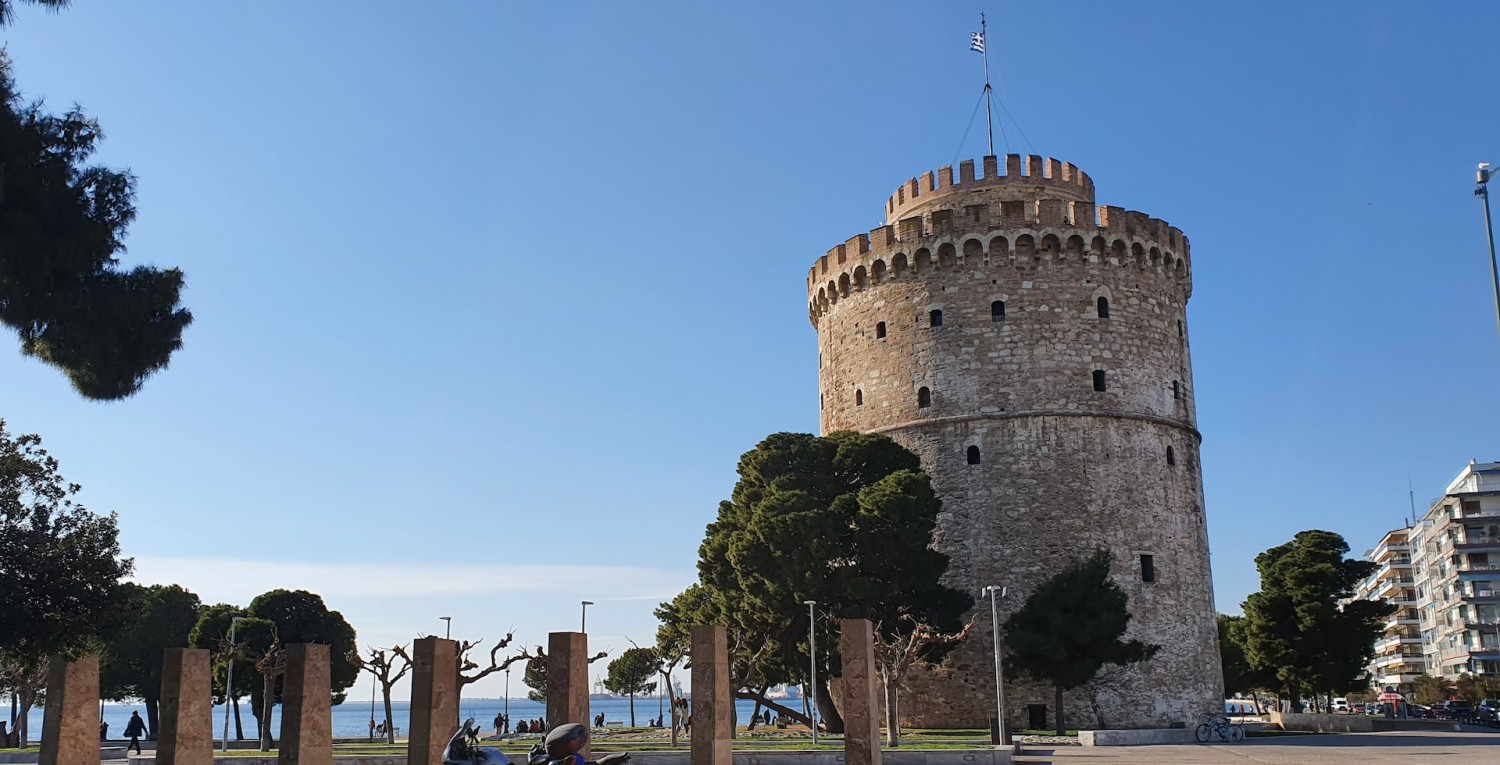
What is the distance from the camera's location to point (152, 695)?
55156 millimetres

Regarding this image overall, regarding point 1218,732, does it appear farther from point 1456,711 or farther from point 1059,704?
point 1456,711

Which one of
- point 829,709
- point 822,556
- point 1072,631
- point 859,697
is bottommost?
point 829,709

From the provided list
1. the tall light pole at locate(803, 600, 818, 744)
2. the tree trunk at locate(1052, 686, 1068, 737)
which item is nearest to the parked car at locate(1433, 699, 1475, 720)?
the tree trunk at locate(1052, 686, 1068, 737)

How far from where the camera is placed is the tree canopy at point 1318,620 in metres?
40.5

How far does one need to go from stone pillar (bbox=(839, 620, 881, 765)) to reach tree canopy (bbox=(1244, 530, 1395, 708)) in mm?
30015

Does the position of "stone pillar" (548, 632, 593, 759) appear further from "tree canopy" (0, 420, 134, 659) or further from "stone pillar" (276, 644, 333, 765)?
"tree canopy" (0, 420, 134, 659)

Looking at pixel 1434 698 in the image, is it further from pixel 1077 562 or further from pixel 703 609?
pixel 703 609

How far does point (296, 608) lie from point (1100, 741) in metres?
36.6

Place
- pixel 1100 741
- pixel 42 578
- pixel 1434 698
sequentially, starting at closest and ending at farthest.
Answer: pixel 42 578 < pixel 1100 741 < pixel 1434 698

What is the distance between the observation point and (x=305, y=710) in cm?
1452

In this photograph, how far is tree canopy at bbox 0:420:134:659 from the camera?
20.9 metres

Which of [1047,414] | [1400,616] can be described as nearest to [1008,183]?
[1047,414]

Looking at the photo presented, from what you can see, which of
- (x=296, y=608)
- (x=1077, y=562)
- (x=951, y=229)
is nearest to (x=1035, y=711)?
(x=1077, y=562)

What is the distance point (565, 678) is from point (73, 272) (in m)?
7.77
